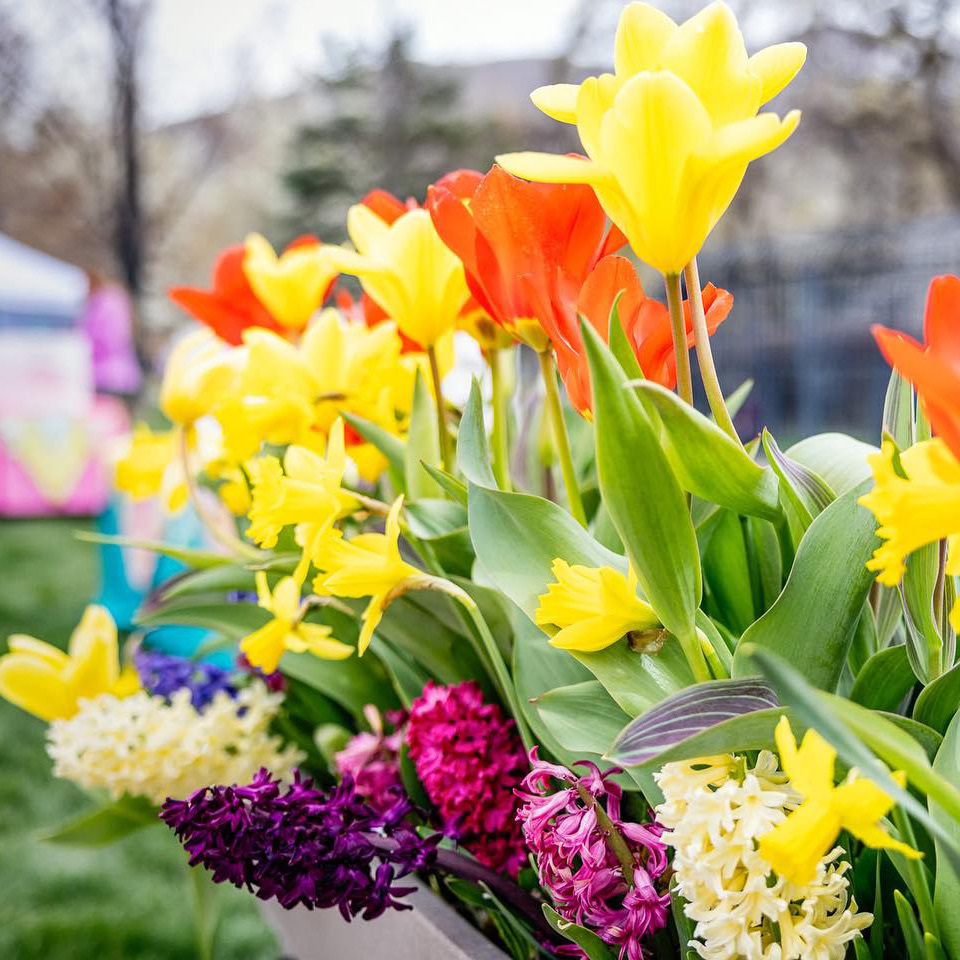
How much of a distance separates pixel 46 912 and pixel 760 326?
235 inches

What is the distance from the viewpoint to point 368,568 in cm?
41

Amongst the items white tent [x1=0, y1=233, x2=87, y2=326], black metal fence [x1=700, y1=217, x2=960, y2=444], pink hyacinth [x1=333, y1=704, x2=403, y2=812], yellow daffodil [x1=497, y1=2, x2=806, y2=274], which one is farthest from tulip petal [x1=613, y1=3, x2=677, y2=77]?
black metal fence [x1=700, y1=217, x2=960, y2=444]

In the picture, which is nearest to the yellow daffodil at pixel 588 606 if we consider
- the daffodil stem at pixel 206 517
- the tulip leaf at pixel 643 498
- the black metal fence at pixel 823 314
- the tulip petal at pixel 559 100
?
the tulip leaf at pixel 643 498

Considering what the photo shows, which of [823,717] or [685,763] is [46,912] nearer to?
[685,763]

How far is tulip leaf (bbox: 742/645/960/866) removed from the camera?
0.74 ft

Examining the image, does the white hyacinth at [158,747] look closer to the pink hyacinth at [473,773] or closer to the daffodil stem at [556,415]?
the pink hyacinth at [473,773]

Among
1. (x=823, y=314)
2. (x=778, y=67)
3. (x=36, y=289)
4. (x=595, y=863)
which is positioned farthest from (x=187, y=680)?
(x=823, y=314)

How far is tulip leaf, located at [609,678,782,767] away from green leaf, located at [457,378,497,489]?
0.42 ft

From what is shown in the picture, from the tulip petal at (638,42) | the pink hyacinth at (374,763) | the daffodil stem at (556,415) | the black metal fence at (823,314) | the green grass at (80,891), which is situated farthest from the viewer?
the black metal fence at (823,314)

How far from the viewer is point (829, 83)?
829 cm

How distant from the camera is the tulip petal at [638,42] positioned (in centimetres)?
33

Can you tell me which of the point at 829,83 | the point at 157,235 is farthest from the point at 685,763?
the point at 157,235

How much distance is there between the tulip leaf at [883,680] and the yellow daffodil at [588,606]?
0.09 meters

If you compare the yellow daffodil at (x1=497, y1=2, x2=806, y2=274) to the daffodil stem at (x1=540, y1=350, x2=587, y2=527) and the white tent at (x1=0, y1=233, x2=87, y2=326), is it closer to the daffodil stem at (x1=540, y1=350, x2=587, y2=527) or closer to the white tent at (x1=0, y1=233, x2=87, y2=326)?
the daffodil stem at (x1=540, y1=350, x2=587, y2=527)
